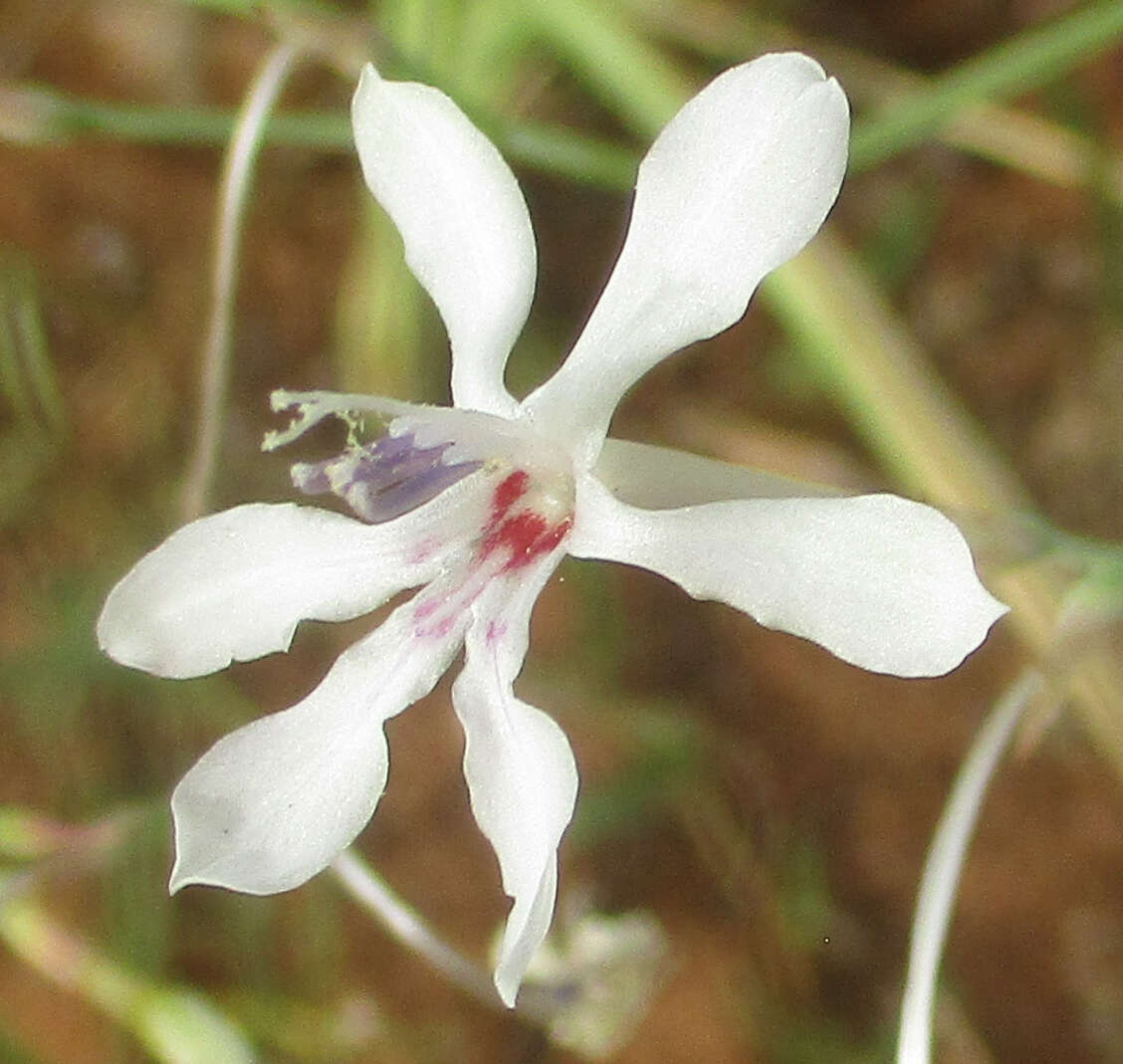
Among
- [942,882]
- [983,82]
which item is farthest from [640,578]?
[942,882]

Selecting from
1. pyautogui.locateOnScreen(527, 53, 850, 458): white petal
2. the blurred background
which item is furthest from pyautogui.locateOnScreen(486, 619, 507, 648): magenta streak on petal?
the blurred background

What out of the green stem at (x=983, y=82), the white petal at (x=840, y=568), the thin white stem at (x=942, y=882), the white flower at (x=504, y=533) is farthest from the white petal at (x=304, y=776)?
the green stem at (x=983, y=82)

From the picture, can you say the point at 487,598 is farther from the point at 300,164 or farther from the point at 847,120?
the point at 300,164

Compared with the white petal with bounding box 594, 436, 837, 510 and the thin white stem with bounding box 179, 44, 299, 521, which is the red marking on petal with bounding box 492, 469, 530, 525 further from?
the thin white stem with bounding box 179, 44, 299, 521

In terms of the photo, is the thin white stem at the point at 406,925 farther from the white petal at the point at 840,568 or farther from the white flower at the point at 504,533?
the white petal at the point at 840,568

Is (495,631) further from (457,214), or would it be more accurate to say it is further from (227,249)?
(227,249)
